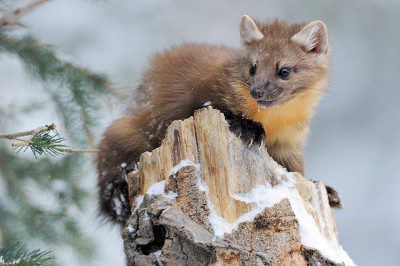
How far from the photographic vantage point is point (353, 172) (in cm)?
1023

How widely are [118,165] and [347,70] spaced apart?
577cm

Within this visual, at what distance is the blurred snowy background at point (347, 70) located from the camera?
32.2 ft

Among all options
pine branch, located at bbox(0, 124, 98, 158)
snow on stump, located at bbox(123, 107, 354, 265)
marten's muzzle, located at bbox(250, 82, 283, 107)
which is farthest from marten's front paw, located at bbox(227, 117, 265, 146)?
pine branch, located at bbox(0, 124, 98, 158)

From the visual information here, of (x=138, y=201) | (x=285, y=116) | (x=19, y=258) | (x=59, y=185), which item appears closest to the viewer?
(x=19, y=258)

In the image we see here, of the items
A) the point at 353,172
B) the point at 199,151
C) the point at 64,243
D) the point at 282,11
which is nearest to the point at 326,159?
the point at 353,172

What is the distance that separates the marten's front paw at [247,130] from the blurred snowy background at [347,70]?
5008 mm

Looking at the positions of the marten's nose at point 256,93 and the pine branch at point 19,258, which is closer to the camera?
the pine branch at point 19,258

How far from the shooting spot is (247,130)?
14.8 ft

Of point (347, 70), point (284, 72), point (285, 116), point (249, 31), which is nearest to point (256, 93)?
point (284, 72)

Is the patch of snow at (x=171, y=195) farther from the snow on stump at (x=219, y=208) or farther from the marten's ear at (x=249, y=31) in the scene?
the marten's ear at (x=249, y=31)

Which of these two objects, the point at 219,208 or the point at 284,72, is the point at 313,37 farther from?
the point at 219,208

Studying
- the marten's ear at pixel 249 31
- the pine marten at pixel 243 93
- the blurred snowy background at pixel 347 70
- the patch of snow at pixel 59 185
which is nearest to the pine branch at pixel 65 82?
the pine marten at pixel 243 93

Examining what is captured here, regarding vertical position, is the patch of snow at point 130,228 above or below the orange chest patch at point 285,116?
below

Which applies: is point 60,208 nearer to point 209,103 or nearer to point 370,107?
point 209,103
